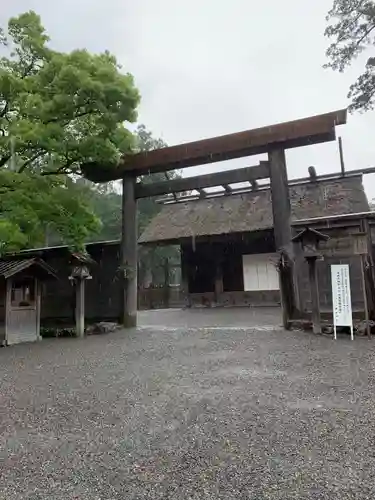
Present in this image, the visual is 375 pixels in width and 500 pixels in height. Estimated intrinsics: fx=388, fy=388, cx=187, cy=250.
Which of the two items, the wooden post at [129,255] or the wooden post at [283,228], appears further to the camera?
the wooden post at [129,255]

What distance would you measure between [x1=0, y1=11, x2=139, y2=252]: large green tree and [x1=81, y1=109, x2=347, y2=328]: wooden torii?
3.04 feet

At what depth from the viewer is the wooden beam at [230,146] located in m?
9.09

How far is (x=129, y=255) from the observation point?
11.0 m

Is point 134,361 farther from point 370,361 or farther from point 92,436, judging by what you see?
point 370,361

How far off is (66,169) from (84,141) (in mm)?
1214

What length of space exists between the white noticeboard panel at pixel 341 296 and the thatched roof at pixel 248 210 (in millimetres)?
7742

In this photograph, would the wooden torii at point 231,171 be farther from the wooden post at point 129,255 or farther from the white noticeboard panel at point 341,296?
the white noticeboard panel at point 341,296

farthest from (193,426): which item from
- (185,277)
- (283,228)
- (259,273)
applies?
(185,277)

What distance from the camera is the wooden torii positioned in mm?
9039

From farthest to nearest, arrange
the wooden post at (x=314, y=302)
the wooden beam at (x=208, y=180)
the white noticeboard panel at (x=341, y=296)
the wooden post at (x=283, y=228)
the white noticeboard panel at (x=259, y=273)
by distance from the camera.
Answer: the white noticeboard panel at (x=259, y=273)
the wooden beam at (x=208, y=180)
the wooden post at (x=283, y=228)
the wooden post at (x=314, y=302)
the white noticeboard panel at (x=341, y=296)

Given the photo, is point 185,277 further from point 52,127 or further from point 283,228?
point 52,127

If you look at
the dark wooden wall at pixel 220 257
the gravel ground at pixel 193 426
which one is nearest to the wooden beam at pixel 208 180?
the gravel ground at pixel 193 426

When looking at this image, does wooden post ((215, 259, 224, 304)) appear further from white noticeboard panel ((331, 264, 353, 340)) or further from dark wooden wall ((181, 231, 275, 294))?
white noticeboard panel ((331, 264, 353, 340))

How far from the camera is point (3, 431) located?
11.5ft
